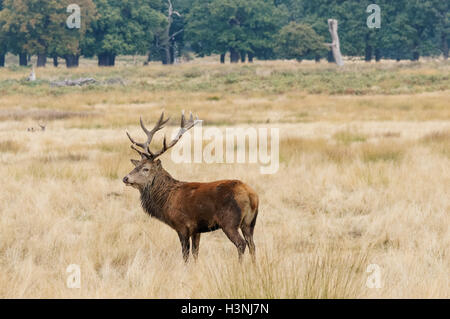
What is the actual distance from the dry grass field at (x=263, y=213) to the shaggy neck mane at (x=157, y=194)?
444 mm

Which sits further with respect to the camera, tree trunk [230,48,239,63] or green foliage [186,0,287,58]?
tree trunk [230,48,239,63]

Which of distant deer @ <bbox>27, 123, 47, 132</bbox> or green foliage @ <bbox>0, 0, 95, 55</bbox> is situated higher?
green foliage @ <bbox>0, 0, 95, 55</bbox>

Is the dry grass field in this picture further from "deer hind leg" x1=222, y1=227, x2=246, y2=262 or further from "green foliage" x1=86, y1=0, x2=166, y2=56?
"green foliage" x1=86, y1=0, x2=166, y2=56

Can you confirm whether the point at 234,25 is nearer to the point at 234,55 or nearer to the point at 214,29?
the point at 214,29

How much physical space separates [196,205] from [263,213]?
287 centimetres

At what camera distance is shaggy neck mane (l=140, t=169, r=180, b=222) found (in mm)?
6078

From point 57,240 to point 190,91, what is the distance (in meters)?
27.3

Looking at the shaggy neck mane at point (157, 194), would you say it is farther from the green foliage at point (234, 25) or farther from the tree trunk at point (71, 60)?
the tree trunk at point (71, 60)

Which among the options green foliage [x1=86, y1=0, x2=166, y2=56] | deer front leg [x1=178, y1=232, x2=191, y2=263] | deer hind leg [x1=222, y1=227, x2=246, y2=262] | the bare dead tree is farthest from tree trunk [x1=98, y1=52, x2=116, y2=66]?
deer hind leg [x1=222, y1=227, x2=246, y2=262]

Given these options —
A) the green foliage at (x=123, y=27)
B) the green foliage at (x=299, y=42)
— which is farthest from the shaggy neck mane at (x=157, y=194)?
the green foliage at (x=123, y=27)

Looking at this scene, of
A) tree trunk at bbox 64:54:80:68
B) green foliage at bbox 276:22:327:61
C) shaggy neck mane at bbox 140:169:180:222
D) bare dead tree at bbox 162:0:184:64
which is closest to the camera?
shaggy neck mane at bbox 140:169:180:222

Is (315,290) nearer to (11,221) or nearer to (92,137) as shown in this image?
(11,221)

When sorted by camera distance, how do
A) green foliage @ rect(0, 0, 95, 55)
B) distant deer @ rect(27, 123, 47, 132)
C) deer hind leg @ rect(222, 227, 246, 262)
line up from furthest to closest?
green foliage @ rect(0, 0, 95, 55), distant deer @ rect(27, 123, 47, 132), deer hind leg @ rect(222, 227, 246, 262)

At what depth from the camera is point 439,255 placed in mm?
6285
